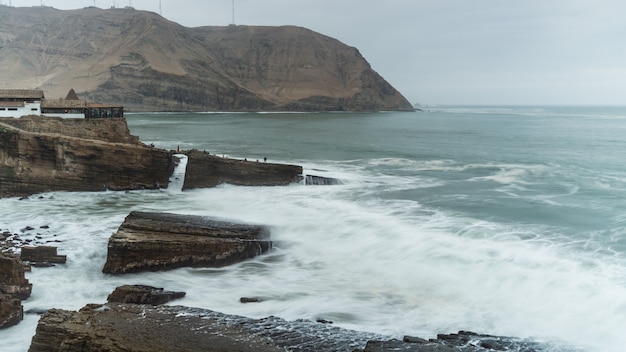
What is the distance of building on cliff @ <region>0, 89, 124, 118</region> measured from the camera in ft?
102

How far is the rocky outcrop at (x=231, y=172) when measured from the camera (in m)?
26.1

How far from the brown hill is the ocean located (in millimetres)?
119491

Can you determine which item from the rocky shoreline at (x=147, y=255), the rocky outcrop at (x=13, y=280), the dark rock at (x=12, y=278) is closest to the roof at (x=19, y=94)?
the rocky shoreline at (x=147, y=255)

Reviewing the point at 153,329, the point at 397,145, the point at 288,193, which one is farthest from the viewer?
the point at 397,145

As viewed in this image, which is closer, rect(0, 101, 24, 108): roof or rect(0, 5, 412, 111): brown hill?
rect(0, 101, 24, 108): roof

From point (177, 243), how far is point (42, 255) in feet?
12.5

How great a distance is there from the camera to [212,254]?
A: 1511cm

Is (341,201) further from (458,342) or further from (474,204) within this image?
(458,342)

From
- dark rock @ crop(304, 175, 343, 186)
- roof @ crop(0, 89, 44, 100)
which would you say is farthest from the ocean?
roof @ crop(0, 89, 44, 100)

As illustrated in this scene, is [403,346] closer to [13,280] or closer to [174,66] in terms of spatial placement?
[13,280]

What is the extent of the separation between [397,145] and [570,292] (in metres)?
41.5

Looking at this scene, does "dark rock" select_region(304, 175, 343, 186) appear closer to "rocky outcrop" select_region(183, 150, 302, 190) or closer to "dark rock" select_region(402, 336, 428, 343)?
"rocky outcrop" select_region(183, 150, 302, 190)

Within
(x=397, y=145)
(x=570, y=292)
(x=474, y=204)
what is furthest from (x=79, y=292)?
(x=397, y=145)

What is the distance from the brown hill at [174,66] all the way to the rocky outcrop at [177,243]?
125 m
